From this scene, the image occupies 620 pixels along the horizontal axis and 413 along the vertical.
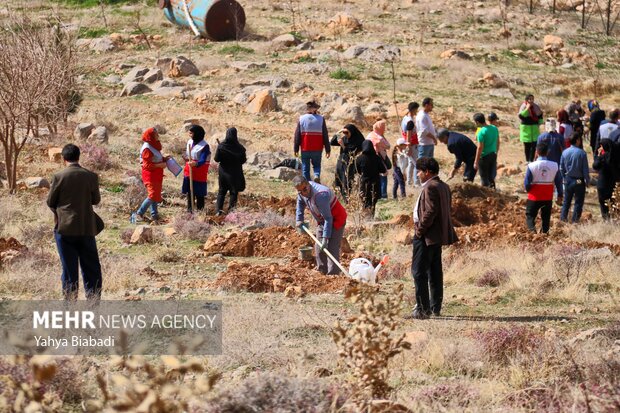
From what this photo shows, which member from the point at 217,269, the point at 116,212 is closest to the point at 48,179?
the point at 116,212

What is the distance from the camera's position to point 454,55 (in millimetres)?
29734

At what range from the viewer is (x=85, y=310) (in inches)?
339

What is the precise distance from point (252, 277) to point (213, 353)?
2.90 m

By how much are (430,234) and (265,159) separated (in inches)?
417

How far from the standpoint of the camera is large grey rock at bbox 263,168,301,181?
18.4 m

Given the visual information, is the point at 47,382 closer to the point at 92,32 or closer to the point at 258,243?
the point at 258,243

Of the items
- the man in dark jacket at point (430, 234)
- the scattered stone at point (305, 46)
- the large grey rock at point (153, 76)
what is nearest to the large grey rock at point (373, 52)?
the scattered stone at point (305, 46)

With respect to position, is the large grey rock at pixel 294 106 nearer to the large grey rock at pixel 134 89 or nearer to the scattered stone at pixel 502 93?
the large grey rock at pixel 134 89

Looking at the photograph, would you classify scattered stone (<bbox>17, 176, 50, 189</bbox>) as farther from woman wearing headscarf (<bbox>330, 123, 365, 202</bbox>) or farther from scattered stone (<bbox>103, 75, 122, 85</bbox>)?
scattered stone (<bbox>103, 75, 122, 85</bbox>)

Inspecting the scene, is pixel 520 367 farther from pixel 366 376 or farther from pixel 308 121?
pixel 308 121

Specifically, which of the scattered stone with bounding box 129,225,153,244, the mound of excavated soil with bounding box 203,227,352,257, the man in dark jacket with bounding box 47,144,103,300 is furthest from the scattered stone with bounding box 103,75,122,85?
the man in dark jacket with bounding box 47,144,103,300

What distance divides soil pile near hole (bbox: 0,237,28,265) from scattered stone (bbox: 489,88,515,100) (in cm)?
1730

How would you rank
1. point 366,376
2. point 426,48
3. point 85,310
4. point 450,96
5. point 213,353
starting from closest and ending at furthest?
point 366,376 → point 213,353 → point 85,310 → point 450,96 → point 426,48

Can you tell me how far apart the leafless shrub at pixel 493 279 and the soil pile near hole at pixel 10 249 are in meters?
5.12
